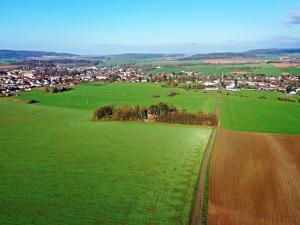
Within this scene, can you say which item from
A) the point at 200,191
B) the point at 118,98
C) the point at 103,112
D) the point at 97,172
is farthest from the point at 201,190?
the point at 118,98

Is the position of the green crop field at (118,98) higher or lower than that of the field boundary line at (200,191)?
lower

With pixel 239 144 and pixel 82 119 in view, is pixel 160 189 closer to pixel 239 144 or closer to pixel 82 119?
pixel 239 144

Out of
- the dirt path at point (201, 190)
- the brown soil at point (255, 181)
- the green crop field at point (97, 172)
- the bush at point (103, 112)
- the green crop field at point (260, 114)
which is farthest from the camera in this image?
the bush at point (103, 112)

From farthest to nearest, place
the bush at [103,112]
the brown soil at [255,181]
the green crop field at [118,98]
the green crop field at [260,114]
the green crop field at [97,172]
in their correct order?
the green crop field at [118,98]
the bush at [103,112]
the green crop field at [260,114]
the brown soil at [255,181]
the green crop field at [97,172]

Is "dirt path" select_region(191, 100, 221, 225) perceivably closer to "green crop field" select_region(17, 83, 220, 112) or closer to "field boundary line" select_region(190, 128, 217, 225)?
"field boundary line" select_region(190, 128, 217, 225)

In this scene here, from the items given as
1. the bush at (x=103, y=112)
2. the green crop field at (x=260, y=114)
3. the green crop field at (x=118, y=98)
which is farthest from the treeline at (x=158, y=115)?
the green crop field at (x=118, y=98)

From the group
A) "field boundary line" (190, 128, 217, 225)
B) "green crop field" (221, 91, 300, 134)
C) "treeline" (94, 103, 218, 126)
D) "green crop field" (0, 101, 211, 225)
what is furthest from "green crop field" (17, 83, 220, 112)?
"field boundary line" (190, 128, 217, 225)

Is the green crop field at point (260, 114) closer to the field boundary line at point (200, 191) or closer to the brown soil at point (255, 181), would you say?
the brown soil at point (255, 181)

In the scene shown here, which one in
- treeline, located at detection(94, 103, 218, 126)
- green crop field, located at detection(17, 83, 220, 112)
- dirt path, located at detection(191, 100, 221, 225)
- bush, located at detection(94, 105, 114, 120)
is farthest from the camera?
green crop field, located at detection(17, 83, 220, 112)
